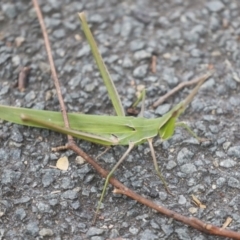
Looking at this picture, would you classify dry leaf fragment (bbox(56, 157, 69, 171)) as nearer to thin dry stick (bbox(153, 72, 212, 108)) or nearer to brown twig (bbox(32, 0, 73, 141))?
brown twig (bbox(32, 0, 73, 141))

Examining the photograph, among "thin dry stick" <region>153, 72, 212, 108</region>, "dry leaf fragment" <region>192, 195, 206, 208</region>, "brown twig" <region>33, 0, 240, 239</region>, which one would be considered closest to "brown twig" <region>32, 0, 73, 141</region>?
"brown twig" <region>33, 0, 240, 239</region>

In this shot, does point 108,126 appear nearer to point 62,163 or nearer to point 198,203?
point 62,163

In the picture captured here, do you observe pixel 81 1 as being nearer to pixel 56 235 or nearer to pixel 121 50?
pixel 121 50

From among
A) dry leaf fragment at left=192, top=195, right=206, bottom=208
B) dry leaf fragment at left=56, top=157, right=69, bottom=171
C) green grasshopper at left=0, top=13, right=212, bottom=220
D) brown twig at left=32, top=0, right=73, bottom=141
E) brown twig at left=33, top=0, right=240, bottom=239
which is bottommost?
dry leaf fragment at left=192, top=195, right=206, bottom=208

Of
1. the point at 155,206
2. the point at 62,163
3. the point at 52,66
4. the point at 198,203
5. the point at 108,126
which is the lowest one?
the point at 198,203

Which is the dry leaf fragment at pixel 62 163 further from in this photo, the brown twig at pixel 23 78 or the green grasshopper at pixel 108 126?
the brown twig at pixel 23 78

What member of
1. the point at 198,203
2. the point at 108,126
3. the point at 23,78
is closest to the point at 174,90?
the point at 108,126
